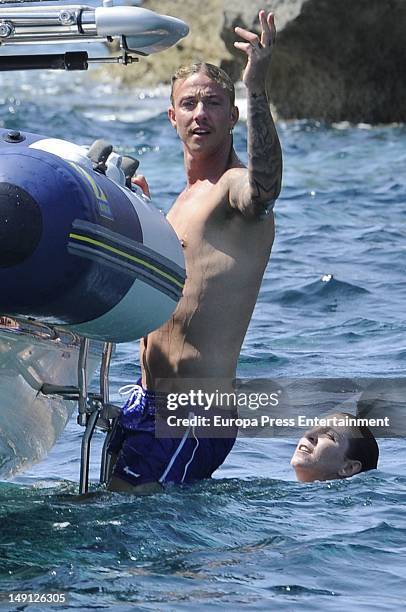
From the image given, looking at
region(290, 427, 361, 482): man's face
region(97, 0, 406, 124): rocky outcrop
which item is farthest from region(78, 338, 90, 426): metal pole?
region(97, 0, 406, 124): rocky outcrop

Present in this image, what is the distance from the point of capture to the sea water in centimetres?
437

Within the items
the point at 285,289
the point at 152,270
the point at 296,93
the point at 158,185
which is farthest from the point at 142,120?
the point at 152,270

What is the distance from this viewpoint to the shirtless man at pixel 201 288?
4.91 m

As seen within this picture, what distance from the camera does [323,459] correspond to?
571 cm

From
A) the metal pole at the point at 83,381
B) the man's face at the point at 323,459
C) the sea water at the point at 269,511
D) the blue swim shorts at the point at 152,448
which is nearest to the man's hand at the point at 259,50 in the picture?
the metal pole at the point at 83,381

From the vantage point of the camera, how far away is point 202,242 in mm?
4949

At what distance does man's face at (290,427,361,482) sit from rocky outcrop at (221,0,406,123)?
36.1 feet

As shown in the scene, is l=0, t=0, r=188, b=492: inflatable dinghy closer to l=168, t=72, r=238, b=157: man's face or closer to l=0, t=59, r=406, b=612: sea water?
l=168, t=72, r=238, b=157: man's face

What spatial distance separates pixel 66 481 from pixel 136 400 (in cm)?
87

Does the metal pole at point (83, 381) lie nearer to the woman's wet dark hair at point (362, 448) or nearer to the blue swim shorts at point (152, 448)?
the blue swim shorts at point (152, 448)

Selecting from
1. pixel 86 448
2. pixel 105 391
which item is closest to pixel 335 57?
pixel 105 391

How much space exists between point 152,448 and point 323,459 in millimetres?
995

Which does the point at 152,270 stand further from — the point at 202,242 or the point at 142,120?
the point at 142,120

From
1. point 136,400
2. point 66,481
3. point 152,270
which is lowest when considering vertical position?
point 66,481
